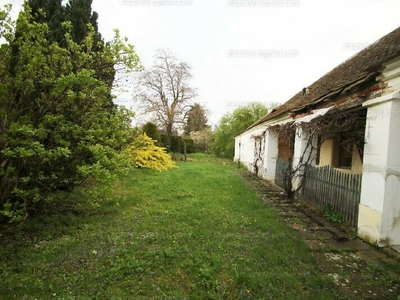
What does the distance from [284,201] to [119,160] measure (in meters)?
5.74

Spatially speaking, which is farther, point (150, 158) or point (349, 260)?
point (150, 158)

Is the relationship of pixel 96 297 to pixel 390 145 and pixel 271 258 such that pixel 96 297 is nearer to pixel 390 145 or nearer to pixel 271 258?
pixel 271 258

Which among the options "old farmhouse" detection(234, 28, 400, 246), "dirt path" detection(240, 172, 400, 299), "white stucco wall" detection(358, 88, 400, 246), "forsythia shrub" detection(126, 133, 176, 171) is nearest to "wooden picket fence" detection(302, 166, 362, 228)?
"old farmhouse" detection(234, 28, 400, 246)

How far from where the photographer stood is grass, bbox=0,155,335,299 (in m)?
2.63

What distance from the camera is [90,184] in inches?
303

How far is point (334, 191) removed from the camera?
5.54m

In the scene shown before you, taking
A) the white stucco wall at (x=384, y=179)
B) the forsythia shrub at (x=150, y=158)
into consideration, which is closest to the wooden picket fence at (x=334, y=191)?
the white stucco wall at (x=384, y=179)

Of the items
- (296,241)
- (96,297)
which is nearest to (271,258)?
(296,241)

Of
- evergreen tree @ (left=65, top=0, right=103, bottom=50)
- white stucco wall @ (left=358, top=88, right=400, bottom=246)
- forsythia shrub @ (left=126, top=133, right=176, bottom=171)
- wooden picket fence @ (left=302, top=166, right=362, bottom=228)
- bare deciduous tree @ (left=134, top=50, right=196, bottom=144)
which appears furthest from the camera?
bare deciduous tree @ (left=134, top=50, right=196, bottom=144)

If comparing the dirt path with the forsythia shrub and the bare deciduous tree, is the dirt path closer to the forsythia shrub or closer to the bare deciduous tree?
the forsythia shrub

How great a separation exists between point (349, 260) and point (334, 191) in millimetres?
2450

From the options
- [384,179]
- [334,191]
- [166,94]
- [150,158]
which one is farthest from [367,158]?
[166,94]

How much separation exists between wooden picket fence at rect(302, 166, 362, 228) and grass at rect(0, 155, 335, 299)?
168 cm

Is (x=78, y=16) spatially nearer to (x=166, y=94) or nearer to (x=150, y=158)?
(x=150, y=158)
